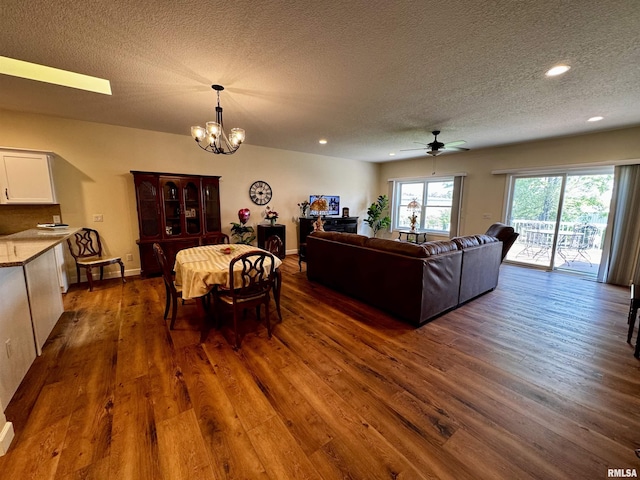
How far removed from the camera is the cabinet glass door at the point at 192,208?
15.0ft

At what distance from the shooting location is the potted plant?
24.6 feet

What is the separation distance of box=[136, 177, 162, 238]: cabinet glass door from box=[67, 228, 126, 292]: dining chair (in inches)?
24.4

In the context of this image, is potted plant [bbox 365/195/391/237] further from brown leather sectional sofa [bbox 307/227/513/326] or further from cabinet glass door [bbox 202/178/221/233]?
cabinet glass door [bbox 202/178/221/233]

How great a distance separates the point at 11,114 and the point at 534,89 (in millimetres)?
6552

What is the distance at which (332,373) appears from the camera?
2.04 m

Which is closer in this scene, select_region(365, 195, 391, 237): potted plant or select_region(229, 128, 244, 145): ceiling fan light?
select_region(229, 128, 244, 145): ceiling fan light

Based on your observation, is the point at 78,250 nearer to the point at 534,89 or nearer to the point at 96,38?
the point at 96,38

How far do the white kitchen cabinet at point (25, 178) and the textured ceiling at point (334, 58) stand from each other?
25.4 inches

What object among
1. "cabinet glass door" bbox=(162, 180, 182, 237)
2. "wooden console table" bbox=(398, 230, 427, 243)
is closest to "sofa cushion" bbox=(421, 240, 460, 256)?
"wooden console table" bbox=(398, 230, 427, 243)

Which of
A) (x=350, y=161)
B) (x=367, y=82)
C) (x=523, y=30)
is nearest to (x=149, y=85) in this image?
(x=367, y=82)

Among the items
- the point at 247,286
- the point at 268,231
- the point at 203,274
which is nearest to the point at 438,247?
the point at 247,286

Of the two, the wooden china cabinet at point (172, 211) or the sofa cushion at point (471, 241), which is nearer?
the sofa cushion at point (471, 241)

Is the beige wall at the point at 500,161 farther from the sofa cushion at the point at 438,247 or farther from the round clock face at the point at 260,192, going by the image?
the round clock face at the point at 260,192

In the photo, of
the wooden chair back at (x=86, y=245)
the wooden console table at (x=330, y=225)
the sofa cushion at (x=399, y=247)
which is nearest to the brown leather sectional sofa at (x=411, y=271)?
the sofa cushion at (x=399, y=247)
